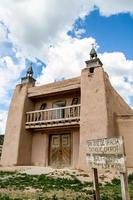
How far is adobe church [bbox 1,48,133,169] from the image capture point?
14.8 meters

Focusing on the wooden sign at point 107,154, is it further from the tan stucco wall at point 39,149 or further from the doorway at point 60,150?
the tan stucco wall at point 39,149

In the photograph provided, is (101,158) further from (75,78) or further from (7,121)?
(7,121)

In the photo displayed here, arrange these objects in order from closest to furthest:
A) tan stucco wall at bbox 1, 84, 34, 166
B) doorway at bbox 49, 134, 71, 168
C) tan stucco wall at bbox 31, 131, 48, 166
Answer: doorway at bbox 49, 134, 71, 168, tan stucco wall at bbox 1, 84, 34, 166, tan stucco wall at bbox 31, 131, 48, 166

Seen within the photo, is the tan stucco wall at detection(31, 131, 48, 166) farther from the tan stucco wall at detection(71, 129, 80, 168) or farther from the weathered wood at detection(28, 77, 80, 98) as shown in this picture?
the weathered wood at detection(28, 77, 80, 98)

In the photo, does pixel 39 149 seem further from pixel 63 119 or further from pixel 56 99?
pixel 56 99

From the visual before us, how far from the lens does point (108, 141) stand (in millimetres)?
5145

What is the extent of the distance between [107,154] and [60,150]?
503 inches

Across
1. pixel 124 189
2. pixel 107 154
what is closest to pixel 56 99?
pixel 107 154

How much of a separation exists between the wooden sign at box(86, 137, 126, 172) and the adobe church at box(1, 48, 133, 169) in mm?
8571

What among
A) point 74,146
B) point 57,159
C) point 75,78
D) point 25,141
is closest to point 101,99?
point 75,78

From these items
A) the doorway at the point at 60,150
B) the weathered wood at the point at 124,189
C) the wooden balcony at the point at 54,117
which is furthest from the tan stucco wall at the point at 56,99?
the weathered wood at the point at 124,189

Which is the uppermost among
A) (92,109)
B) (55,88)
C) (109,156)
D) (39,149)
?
(55,88)

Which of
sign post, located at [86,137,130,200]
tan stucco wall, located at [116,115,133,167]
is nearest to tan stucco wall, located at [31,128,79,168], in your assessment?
tan stucco wall, located at [116,115,133,167]

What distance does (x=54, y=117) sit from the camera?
17922 millimetres
